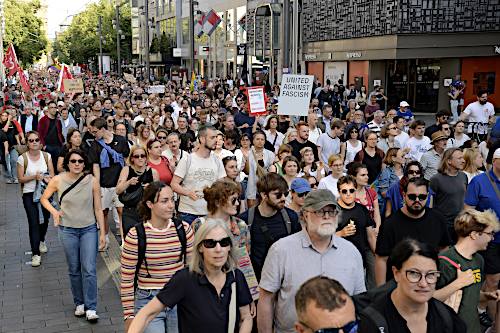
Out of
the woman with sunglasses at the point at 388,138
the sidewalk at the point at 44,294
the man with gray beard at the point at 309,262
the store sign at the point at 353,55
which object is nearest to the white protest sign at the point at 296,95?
the woman with sunglasses at the point at 388,138

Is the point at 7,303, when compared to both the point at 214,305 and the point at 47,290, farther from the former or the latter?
the point at 214,305

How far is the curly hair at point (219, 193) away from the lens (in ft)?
16.2

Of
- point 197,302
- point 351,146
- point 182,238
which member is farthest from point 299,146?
point 197,302

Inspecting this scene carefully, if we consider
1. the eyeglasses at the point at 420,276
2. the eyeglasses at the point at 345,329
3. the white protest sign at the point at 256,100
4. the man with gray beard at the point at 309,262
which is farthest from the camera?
the white protest sign at the point at 256,100

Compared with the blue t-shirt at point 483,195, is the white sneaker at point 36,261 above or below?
below

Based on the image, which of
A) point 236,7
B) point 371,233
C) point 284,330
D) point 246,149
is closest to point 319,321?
point 284,330

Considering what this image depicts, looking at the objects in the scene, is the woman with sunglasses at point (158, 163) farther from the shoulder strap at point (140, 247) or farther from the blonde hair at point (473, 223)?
the blonde hair at point (473, 223)

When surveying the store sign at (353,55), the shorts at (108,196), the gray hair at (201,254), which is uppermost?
the store sign at (353,55)

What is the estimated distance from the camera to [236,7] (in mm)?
56406

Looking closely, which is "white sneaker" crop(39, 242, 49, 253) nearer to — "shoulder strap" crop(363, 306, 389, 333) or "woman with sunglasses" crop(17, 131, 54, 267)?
"woman with sunglasses" crop(17, 131, 54, 267)

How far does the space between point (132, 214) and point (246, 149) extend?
3.11 meters

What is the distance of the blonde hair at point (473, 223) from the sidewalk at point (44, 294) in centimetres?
344

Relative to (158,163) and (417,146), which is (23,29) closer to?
(417,146)

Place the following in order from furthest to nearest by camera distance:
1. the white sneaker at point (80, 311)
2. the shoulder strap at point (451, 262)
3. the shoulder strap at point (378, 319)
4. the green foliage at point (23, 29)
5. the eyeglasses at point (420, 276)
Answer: the green foliage at point (23, 29)
the white sneaker at point (80, 311)
the shoulder strap at point (451, 262)
the eyeglasses at point (420, 276)
the shoulder strap at point (378, 319)
